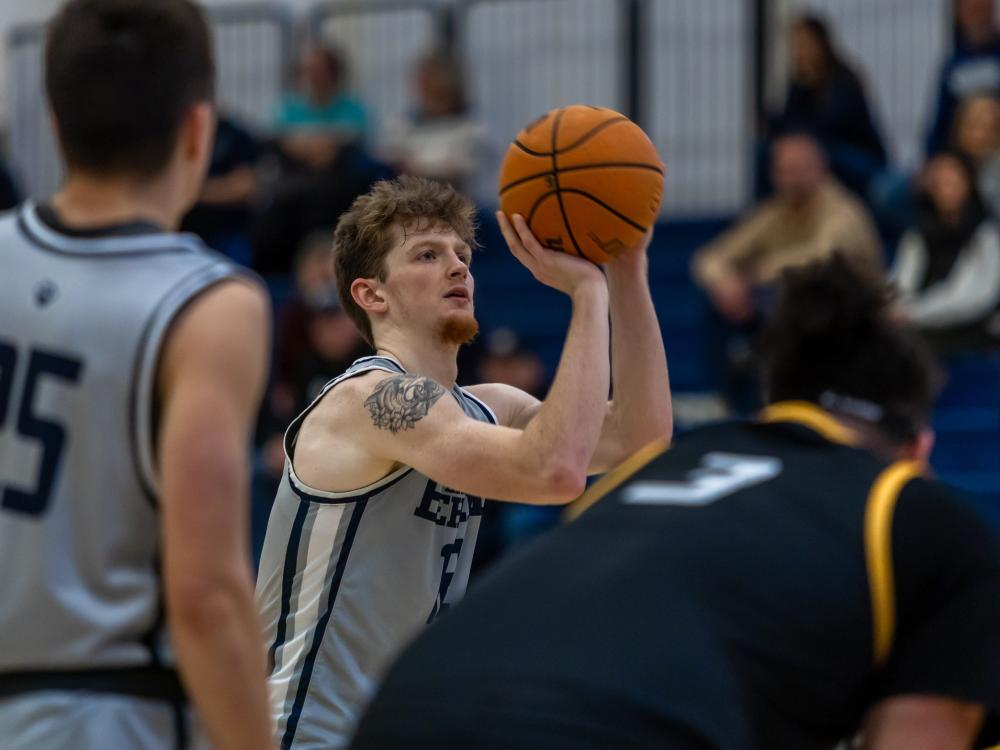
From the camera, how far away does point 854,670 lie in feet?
9.33

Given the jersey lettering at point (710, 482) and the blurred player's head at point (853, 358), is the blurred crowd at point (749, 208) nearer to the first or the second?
the blurred player's head at point (853, 358)

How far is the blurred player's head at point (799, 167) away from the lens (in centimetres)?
1149

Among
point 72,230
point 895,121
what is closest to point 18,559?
point 72,230

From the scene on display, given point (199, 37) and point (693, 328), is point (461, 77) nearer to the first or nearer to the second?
point (693, 328)

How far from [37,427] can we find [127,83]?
1.94 ft

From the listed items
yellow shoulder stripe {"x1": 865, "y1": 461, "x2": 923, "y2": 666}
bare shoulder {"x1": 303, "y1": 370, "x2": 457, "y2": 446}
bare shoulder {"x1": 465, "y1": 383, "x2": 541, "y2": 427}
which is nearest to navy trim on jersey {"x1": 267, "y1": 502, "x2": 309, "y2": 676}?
bare shoulder {"x1": 303, "y1": 370, "x2": 457, "y2": 446}

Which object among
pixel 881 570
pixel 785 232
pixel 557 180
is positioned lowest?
pixel 785 232

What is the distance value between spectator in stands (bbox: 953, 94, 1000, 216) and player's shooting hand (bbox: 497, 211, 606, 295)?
7267 mm

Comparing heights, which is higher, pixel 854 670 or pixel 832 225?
pixel 854 670

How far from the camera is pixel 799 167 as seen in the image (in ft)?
38.0

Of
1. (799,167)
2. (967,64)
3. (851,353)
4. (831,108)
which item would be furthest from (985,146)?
(851,353)

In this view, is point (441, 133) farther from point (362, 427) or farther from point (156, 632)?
point (156, 632)

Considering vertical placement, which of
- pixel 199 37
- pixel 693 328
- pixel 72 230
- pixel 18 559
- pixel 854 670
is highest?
pixel 199 37

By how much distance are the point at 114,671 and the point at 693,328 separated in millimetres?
10703
